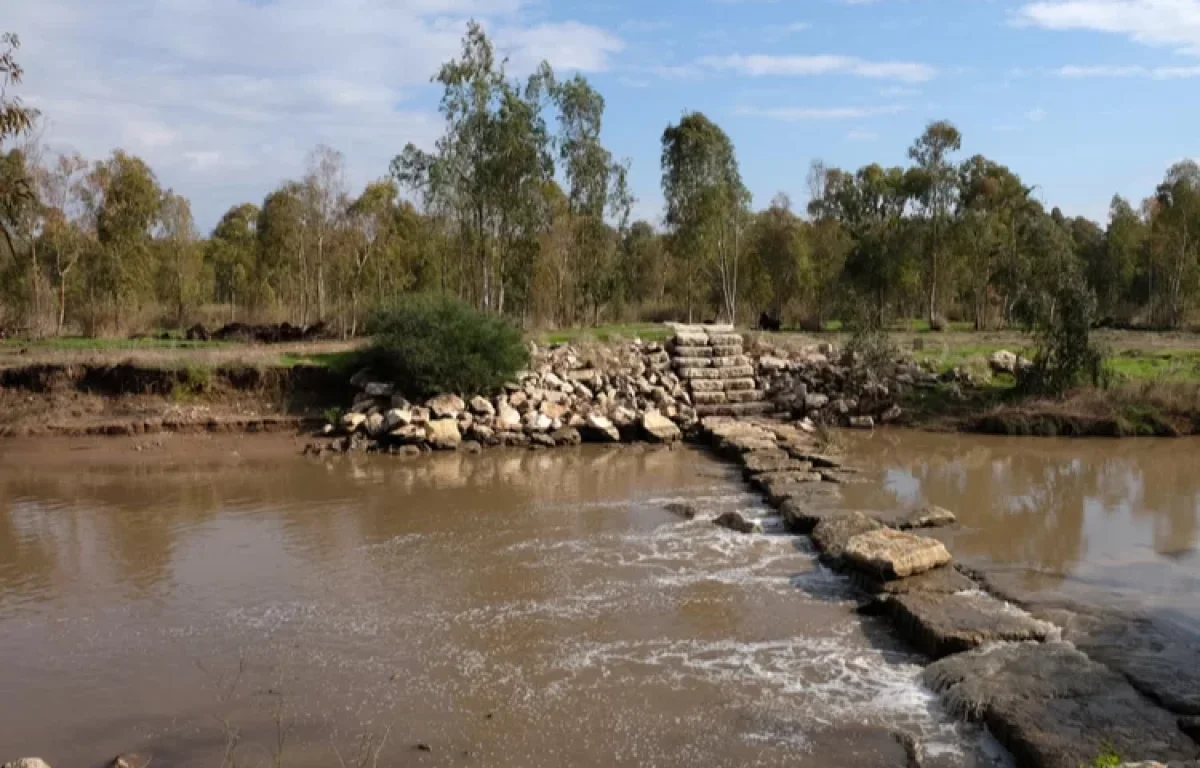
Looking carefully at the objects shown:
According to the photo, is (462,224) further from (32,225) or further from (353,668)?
(353,668)

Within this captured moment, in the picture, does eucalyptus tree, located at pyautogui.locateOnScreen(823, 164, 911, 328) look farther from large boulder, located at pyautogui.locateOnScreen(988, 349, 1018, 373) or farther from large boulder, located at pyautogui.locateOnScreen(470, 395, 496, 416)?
large boulder, located at pyautogui.locateOnScreen(470, 395, 496, 416)

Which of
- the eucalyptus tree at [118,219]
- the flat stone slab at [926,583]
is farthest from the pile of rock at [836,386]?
the eucalyptus tree at [118,219]

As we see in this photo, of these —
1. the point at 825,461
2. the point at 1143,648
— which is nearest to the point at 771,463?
the point at 825,461

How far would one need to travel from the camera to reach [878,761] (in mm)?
5230

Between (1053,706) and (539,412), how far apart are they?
1261cm

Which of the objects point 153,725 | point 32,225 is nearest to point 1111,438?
point 153,725

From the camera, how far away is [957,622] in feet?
22.7

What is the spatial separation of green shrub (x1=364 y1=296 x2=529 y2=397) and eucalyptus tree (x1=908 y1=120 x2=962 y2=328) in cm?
1882

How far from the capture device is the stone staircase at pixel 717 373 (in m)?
18.7

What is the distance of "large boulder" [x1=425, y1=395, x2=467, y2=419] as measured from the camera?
16922 mm

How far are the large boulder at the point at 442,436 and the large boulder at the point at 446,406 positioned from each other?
0.41 metres

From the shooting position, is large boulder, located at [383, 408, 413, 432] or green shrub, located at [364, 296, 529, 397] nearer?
large boulder, located at [383, 408, 413, 432]

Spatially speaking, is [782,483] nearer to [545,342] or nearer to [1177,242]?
[545,342]

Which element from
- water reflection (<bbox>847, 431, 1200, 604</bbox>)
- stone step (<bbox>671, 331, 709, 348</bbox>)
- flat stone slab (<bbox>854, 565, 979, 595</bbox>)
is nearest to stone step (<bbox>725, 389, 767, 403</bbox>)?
stone step (<bbox>671, 331, 709, 348</bbox>)
